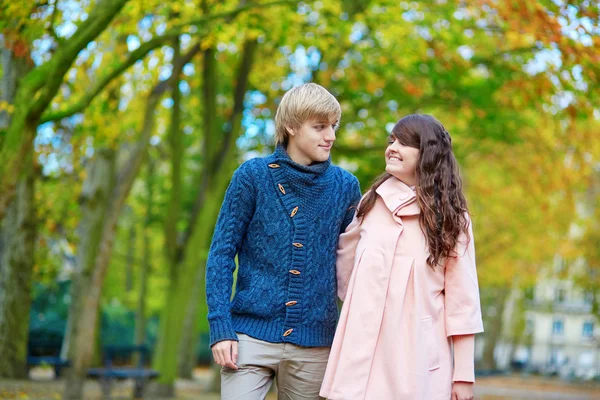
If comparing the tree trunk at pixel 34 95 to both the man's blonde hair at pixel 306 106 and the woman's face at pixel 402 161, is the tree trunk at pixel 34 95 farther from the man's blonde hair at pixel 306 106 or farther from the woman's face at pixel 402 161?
the woman's face at pixel 402 161

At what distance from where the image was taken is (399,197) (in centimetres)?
415

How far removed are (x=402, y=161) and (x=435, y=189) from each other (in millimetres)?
209

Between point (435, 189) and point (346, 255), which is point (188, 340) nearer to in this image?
point (346, 255)

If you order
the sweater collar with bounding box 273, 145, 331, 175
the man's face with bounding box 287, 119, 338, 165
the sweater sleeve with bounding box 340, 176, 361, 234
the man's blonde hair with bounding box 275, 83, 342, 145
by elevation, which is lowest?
the sweater sleeve with bounding box 340, 176, 361, 234

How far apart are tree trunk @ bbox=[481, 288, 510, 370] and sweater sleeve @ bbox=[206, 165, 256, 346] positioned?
40.6 metres

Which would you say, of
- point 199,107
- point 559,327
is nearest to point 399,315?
point 199,107

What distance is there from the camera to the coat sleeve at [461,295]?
13.3ft

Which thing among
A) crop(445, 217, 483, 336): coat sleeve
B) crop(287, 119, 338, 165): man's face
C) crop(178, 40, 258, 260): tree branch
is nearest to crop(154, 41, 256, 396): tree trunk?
crop(178, 40, 258, 260): tree branch

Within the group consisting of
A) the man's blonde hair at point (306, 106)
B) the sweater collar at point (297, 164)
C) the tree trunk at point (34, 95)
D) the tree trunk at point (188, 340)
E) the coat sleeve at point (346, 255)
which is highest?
the tree trunk at point (34, 95)

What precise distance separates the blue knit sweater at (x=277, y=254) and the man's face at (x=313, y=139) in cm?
6

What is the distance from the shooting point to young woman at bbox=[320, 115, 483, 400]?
13.1 ft

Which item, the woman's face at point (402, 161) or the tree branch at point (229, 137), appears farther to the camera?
the tree branch at point (229, 137)

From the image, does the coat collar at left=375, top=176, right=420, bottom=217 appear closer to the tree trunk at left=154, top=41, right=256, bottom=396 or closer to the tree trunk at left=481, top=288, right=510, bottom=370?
the tree trunk at left=154, top=41, right=256, bottom=396

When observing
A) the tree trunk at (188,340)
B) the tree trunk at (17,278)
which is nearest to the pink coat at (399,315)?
the tree trunk at (17,278)
